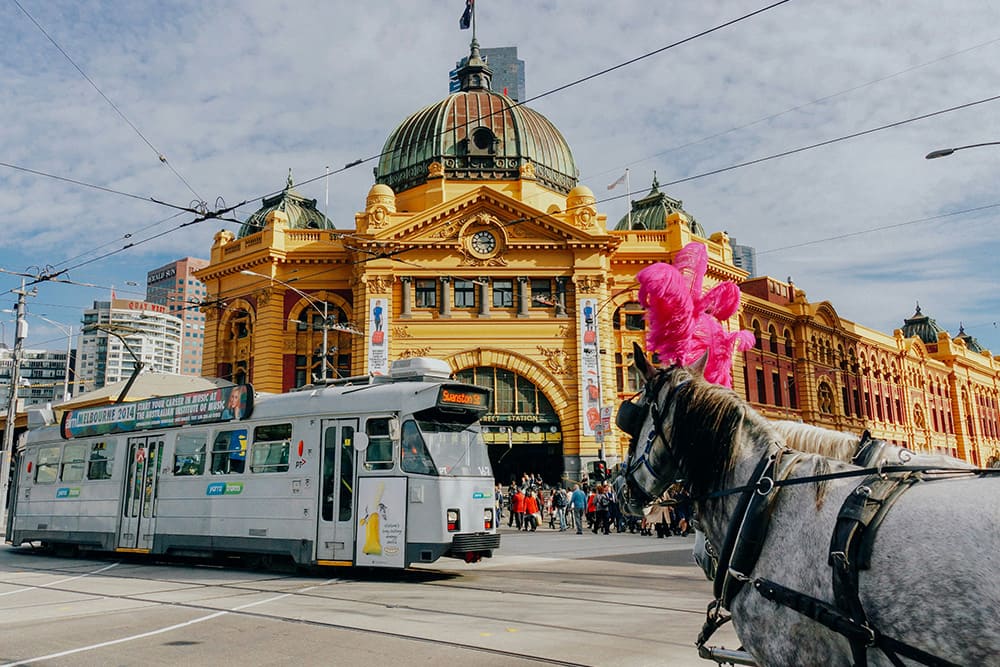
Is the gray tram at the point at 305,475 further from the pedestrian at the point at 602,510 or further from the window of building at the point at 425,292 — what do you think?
the window of building at the point at 425,292

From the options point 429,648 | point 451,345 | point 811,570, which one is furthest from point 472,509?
point 451,345

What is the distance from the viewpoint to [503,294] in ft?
128

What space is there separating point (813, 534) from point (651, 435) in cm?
123

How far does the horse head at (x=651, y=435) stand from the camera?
4352 mm

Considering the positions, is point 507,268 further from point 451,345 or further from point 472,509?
point 472,509

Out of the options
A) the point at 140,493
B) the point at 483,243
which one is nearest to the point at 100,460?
the point at 140,493

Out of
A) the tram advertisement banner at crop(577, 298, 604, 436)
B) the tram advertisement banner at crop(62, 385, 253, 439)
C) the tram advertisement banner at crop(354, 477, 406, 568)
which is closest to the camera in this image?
the tram advertisement banner at crop(354, 477, 406, 568)

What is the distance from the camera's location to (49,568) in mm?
16281

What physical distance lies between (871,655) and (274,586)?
11336 millimetres

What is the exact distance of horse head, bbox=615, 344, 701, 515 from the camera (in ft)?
14.3

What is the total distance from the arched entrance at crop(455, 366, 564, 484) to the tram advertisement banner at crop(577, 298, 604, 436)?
63.7 inches

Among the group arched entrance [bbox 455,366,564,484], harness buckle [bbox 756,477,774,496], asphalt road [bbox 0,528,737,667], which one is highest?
arched entrance [bbox 455,366,564,484]

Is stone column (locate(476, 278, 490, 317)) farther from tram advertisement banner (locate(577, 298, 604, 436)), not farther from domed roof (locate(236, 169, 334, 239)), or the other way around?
domed roof (locate(236, 169, 334, 239))

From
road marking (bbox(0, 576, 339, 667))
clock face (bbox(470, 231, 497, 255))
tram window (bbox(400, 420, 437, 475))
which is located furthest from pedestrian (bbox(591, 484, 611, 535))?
road marking (bbox(0, 576, 339, 667))
